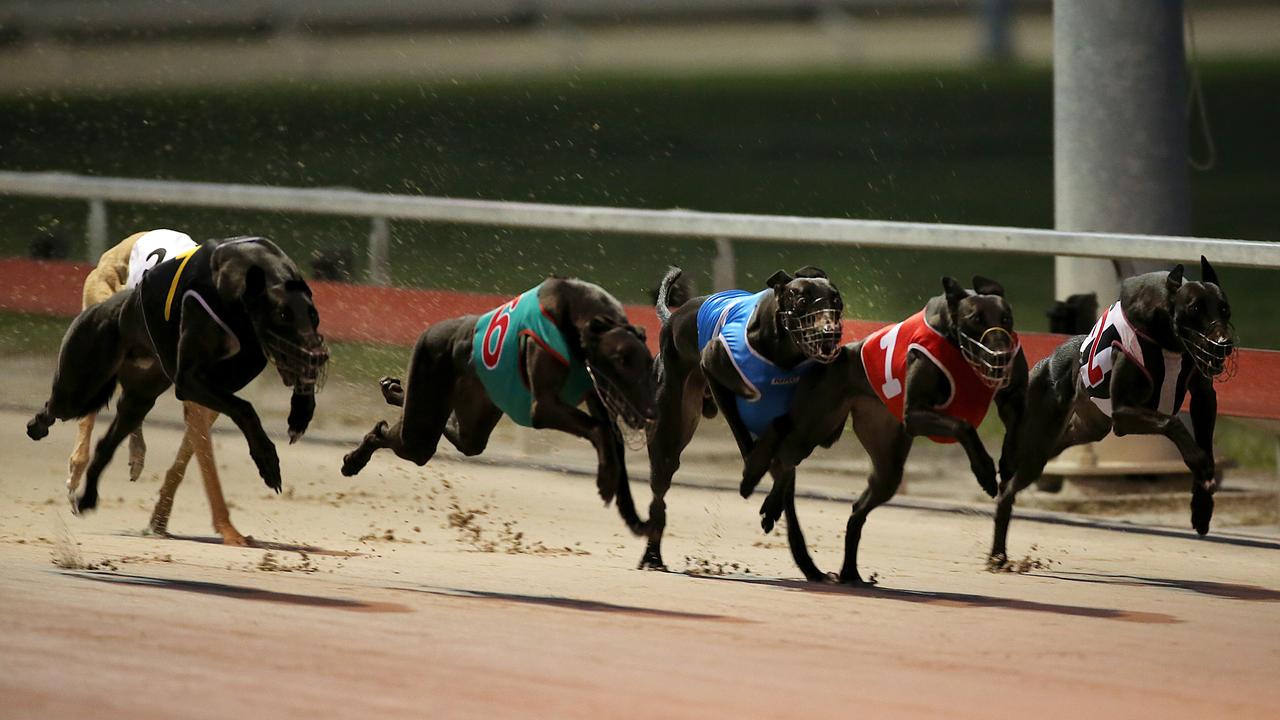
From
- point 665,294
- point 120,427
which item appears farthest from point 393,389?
point 665,294

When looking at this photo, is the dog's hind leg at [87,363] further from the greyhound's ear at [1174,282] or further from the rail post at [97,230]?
the rail post at [97,230]

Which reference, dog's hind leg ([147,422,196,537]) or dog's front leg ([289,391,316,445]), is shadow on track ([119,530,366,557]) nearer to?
dog's hind leg ([147,422,196,537])

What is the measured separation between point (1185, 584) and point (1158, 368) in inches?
32.1

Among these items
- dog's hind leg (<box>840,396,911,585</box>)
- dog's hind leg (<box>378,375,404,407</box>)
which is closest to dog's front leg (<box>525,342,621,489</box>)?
dog's hind leg (<box>378,375,404,407</box>)

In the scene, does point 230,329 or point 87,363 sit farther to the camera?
point 87,363

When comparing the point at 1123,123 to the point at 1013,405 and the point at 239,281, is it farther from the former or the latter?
the point at 239,281

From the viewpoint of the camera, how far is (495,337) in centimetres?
652

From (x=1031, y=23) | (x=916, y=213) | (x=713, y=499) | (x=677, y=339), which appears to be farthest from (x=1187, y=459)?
(x=1031, y=23)

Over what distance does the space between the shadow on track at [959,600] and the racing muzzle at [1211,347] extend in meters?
0.79

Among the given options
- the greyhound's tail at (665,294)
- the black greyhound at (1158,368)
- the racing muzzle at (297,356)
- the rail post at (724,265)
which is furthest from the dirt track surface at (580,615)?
the rail post at (724,265)

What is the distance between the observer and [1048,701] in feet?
16.5

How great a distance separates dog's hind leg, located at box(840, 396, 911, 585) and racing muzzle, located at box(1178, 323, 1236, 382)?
0.95 metres

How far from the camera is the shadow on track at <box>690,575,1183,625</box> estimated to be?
6359 mm

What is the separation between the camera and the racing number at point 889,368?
6.64 metres
